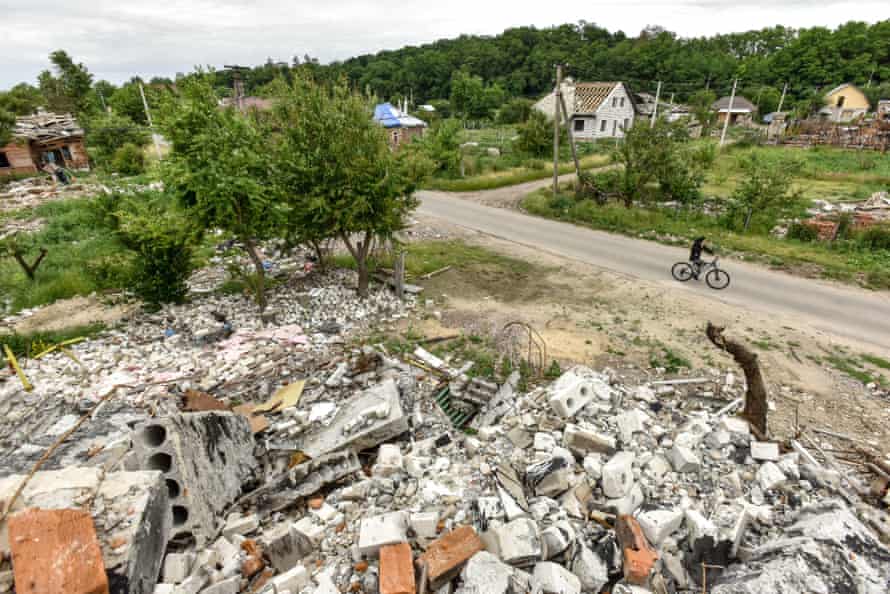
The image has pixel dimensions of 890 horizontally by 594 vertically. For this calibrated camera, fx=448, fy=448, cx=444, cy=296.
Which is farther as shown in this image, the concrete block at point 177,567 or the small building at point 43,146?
the small building at point 43,146

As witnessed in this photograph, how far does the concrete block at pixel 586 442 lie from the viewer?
5.65 meters

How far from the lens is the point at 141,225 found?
31.4 feet

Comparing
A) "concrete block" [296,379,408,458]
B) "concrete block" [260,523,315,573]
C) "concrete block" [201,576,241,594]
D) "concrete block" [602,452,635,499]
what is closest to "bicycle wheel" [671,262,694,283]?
"concrete block" [602,452,635,499]

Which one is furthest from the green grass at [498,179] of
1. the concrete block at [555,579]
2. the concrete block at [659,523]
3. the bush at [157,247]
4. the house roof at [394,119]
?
the concrete block at [555,579]

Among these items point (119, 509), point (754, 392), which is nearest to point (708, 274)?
point (754, 392)

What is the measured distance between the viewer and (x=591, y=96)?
141ft

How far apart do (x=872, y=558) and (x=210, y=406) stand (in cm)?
794

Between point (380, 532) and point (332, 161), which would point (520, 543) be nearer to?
point (380, 532)

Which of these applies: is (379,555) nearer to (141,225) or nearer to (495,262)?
(141,225)

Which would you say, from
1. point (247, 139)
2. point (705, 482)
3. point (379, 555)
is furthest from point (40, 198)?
point (705, 482)

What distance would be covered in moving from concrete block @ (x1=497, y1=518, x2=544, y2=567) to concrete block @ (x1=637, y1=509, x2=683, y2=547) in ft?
3.85

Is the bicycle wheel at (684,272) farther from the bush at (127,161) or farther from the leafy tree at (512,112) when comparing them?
the leafy tree at (512,112)

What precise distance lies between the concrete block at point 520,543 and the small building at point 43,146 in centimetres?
3737

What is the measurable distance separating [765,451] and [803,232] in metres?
14.3
